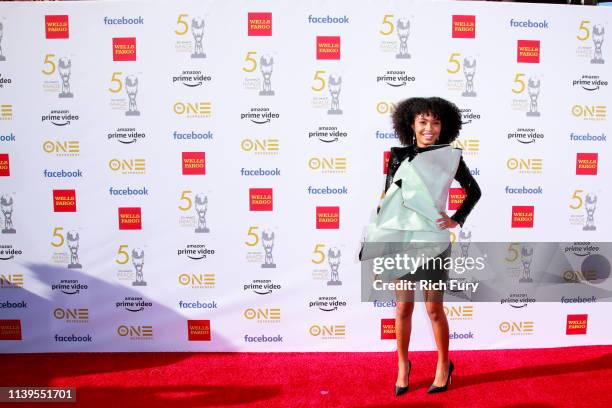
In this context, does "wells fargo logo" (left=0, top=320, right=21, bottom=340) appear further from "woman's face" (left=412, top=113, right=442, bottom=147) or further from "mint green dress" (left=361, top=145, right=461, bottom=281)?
"woman's face" (left=412, top=113, right=442, bottom=147)

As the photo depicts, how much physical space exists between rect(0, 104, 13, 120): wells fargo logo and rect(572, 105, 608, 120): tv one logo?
401 centimetres

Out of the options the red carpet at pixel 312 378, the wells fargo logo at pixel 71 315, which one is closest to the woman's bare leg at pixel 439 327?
the red carpet at pixel 312 378

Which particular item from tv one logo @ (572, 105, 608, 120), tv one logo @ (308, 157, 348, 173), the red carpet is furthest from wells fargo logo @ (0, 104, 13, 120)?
tv one logo @ (572, 105, 608, 120)

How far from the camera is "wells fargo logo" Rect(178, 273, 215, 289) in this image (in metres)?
3.64

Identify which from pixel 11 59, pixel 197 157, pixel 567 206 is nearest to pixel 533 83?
pixel 567 206

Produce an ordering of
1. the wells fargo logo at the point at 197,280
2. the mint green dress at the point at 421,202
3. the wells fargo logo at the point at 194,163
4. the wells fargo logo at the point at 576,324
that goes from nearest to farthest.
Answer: the mint green dress at the point at 421,202
the wells fargo logo at the point at 194,163
the wells fargo logo at the point at 197,280
the wells fargo logo at the point at 576,324

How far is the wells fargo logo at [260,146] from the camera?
3.51m

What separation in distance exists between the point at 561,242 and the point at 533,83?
1.18 metres

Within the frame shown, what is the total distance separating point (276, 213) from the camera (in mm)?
3580

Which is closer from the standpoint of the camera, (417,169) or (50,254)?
(417,169)

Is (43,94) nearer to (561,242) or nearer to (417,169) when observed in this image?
(417,169)

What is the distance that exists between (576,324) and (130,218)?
3.42 metres

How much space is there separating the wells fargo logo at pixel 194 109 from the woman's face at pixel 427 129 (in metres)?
1.46

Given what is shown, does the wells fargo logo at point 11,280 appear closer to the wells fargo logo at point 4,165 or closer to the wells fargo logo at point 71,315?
the wells fargo logo at point 71,315
